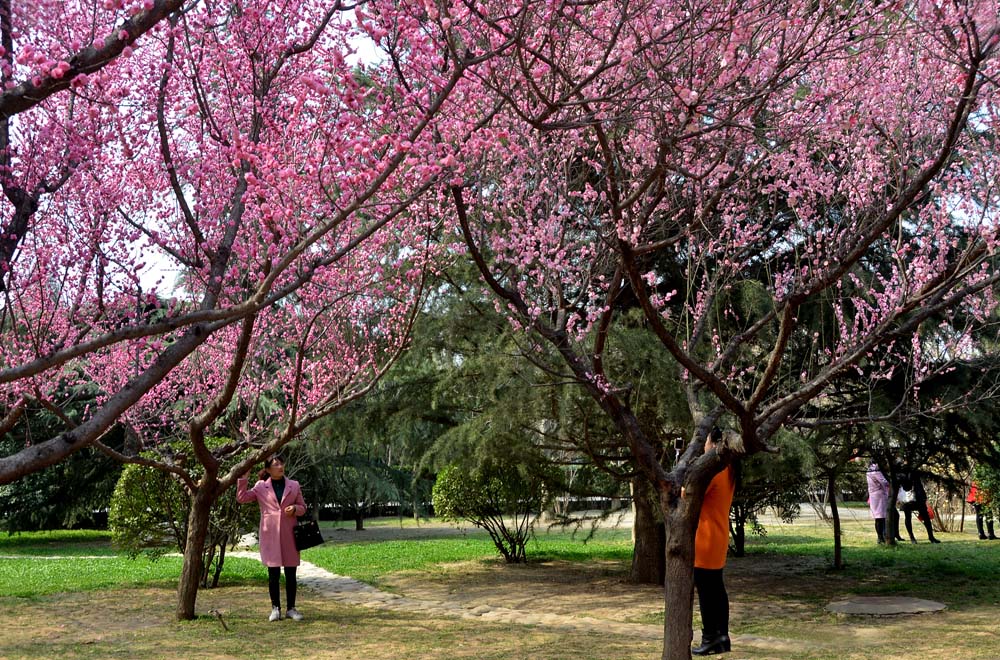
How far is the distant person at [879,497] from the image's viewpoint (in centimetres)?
1530

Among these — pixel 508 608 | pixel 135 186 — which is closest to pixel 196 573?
pixel 508 608

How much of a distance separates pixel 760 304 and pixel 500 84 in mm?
4841

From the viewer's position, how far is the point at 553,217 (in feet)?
22.6

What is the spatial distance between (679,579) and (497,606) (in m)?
4.17

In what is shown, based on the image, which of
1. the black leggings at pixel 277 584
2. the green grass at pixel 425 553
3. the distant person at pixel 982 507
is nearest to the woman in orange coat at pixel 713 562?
the black leggings at pixel 277 584

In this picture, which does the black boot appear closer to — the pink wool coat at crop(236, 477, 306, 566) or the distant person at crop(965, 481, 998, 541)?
the pink wool coat at crop(236, 477, 306, 566)

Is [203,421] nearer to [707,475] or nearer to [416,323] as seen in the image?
[416,323]

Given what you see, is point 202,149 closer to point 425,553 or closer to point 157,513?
point 157,513

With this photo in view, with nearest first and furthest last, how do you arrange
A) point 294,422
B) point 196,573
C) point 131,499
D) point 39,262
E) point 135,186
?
point 39,262, point 135,186, point 294,422, point 196,573, point 131,499

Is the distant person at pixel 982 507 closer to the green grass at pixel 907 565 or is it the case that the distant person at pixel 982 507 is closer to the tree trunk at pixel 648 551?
the green grass at pixel 907 565

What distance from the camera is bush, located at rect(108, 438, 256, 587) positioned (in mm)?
10750

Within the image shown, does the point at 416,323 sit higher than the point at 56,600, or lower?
higher

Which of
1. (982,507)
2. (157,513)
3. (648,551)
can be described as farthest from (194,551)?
(982,507)

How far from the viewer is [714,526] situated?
20.5 ft
